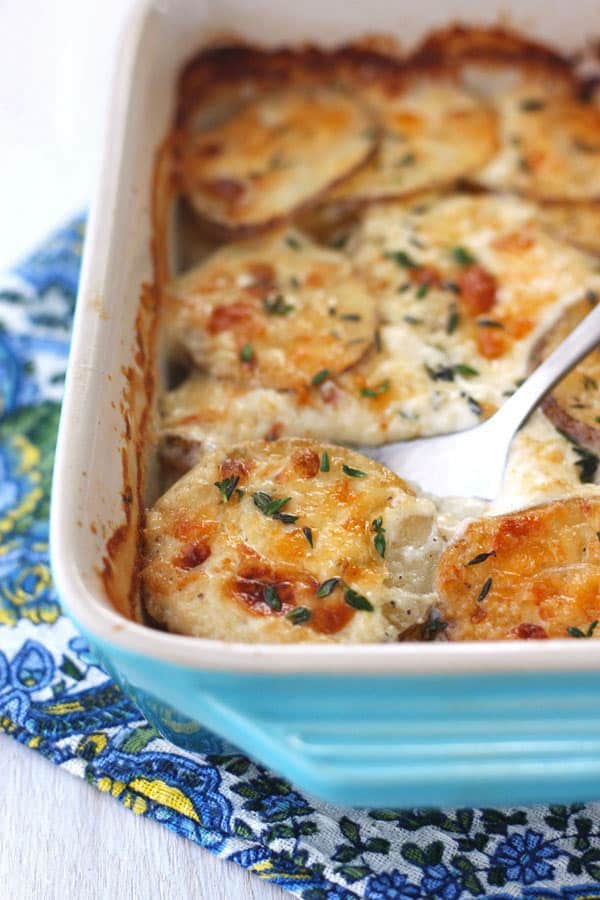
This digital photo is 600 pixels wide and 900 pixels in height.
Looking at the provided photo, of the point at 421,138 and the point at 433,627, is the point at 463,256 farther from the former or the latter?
the point at 433,627

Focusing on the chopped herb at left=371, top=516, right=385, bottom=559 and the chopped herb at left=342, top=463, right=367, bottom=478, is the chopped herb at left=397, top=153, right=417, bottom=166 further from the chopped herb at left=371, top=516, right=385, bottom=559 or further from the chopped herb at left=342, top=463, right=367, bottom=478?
the chopped herb at left=371, top=516, right=385, bottom=559

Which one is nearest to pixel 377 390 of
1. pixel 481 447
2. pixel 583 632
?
pixel 481 447

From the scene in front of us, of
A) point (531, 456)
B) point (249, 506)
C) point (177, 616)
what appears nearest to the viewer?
point (177, 616)

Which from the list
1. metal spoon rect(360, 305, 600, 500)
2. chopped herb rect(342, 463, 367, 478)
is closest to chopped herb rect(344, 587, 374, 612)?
chopped herb rect(342, 463, 367, 478)

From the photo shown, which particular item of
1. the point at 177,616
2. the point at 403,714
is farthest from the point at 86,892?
the point at 403,714

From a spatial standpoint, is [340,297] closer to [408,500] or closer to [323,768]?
[408,500]

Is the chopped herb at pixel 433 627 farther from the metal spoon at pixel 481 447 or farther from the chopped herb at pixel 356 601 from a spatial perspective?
the metal spoon at pixel 481 447
